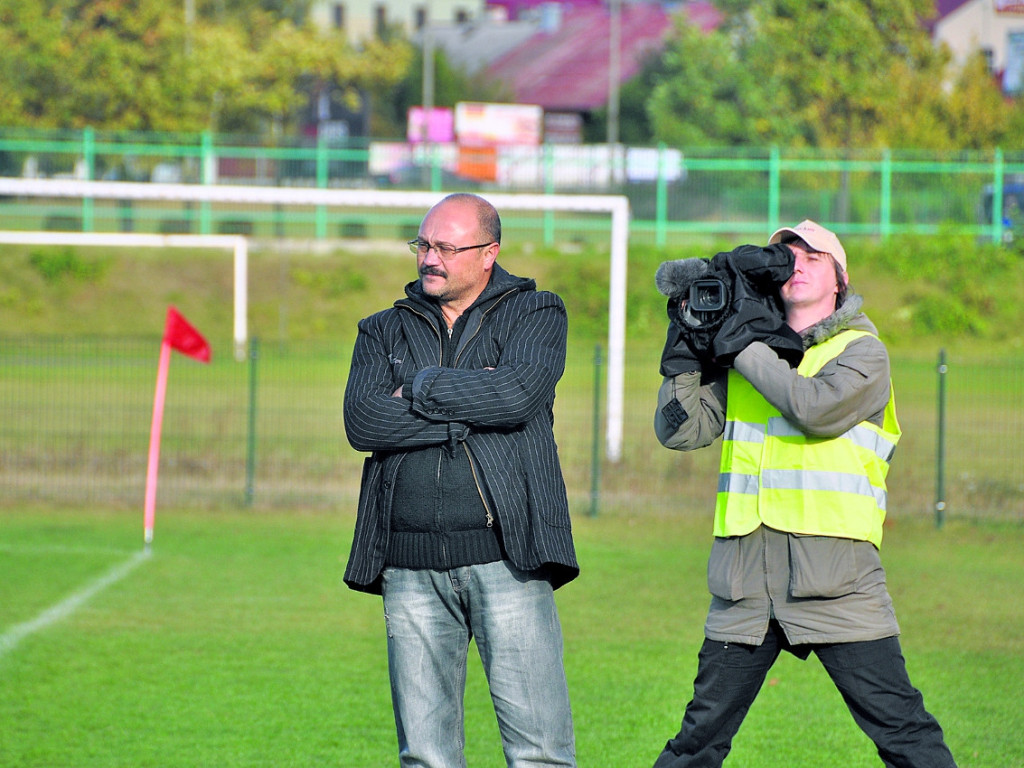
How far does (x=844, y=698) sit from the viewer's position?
153 inches

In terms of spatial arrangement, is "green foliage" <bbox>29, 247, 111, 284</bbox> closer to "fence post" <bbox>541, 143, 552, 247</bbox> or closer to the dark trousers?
"fence post" <bbox>541, 143, 552, 247</bbox>

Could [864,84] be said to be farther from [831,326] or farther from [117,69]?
[831,326]

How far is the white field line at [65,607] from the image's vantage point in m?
7.36

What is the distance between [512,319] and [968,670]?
4136 mm

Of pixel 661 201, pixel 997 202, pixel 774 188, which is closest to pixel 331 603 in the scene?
pixel 661 201

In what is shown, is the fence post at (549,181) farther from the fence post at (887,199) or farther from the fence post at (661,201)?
the fence post at (887,199)

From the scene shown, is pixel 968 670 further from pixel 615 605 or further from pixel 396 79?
pixel 396 79

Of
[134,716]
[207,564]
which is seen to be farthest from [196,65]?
[134,716]

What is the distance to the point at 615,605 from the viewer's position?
27.7 feet

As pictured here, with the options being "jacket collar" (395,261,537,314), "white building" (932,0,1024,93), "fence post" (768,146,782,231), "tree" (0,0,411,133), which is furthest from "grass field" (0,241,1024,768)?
"white building" (932,0,1024,93)

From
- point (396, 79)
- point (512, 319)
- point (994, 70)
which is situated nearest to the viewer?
point (512, 319)

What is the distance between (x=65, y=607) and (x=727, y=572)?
5435mm

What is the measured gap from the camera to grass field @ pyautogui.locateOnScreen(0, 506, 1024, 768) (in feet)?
18.5

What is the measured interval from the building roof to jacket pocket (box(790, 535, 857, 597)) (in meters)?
60.8
